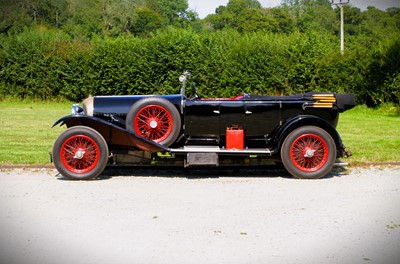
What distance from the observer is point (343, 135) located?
14062 millimetres

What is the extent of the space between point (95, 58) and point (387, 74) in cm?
1213

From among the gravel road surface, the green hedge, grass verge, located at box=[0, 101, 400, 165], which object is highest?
the green hedge

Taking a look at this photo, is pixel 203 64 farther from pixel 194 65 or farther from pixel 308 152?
pixel 308 152

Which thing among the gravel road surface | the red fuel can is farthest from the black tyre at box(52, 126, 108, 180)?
the red fuel can

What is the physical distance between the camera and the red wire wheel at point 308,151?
868cm

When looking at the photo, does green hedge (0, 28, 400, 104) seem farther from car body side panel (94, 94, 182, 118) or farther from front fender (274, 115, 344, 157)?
→ car body side panel (94, 94, 182, 118)

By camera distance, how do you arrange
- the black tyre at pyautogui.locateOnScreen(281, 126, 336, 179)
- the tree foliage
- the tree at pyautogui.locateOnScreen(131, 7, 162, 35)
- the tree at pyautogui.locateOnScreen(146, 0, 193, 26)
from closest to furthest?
the black tyre at pyautogui.locateOnScreen(281, 126, 336, 179)
the tree foliage
the tree at pyautogui.locateOnScreen(131, 7, 162, 35)
the tree at pyautogui.locateOnScreen(146, 0, 193, 26)

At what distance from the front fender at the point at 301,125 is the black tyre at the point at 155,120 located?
1425mm

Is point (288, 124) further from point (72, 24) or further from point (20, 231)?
point (72, 24)

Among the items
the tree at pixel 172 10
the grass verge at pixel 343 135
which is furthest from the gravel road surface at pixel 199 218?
the tree at pixel 172 10

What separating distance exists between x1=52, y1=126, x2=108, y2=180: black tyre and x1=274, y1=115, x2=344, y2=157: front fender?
243 centimetres

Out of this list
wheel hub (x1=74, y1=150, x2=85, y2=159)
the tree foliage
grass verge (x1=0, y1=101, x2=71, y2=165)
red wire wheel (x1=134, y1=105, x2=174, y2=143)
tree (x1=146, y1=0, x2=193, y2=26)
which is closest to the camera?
wheel hub (x1=74, y1=150, x2=85, y2=159)

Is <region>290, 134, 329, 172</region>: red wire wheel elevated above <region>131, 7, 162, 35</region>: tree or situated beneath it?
situated beneath

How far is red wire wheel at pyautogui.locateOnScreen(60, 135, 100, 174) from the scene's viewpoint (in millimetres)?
8578
